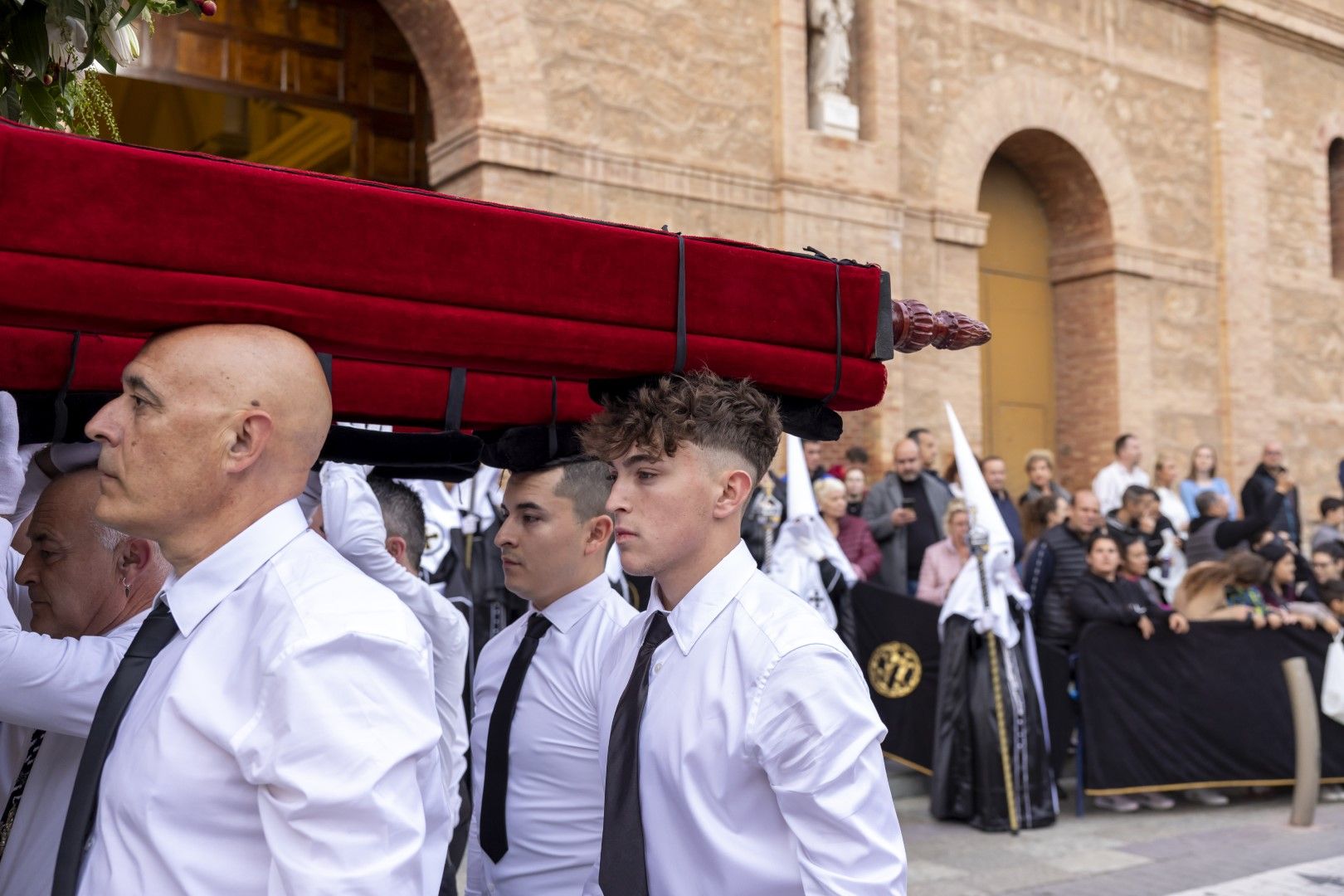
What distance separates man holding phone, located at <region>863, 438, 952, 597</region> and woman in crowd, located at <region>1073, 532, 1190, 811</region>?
4.87ft

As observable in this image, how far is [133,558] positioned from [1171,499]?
11882 mm

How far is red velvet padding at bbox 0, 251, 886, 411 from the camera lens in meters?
1.89

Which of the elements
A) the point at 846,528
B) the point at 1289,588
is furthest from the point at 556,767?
the point at 1289,588

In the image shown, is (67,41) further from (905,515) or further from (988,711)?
(905,515)

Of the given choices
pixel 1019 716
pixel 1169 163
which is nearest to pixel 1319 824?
pixel 1019 716

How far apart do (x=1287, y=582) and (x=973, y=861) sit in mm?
4498

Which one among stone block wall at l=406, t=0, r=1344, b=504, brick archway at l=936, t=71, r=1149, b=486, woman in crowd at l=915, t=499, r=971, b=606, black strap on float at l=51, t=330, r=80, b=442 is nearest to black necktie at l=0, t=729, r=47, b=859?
black strap on float at l=51, t=330, r=80, b=442

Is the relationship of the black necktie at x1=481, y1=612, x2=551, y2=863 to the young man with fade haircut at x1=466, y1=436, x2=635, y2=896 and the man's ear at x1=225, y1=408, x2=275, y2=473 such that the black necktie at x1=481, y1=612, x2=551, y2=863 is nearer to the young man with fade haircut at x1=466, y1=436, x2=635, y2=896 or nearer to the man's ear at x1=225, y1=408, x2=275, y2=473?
the young man with fade haircut at x1=466, y1=436, x2=635, y2=896

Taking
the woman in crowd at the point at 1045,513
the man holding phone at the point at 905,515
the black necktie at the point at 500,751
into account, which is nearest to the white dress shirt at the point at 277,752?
the black necktie at the point at 500,751

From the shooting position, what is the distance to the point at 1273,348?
17578mm

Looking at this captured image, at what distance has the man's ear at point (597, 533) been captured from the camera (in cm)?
368

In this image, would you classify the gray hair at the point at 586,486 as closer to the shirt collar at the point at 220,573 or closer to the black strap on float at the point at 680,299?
the black strap on float at the point at 680,299

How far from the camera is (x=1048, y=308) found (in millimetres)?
16938

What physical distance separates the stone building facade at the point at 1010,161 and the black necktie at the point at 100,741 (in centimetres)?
970
